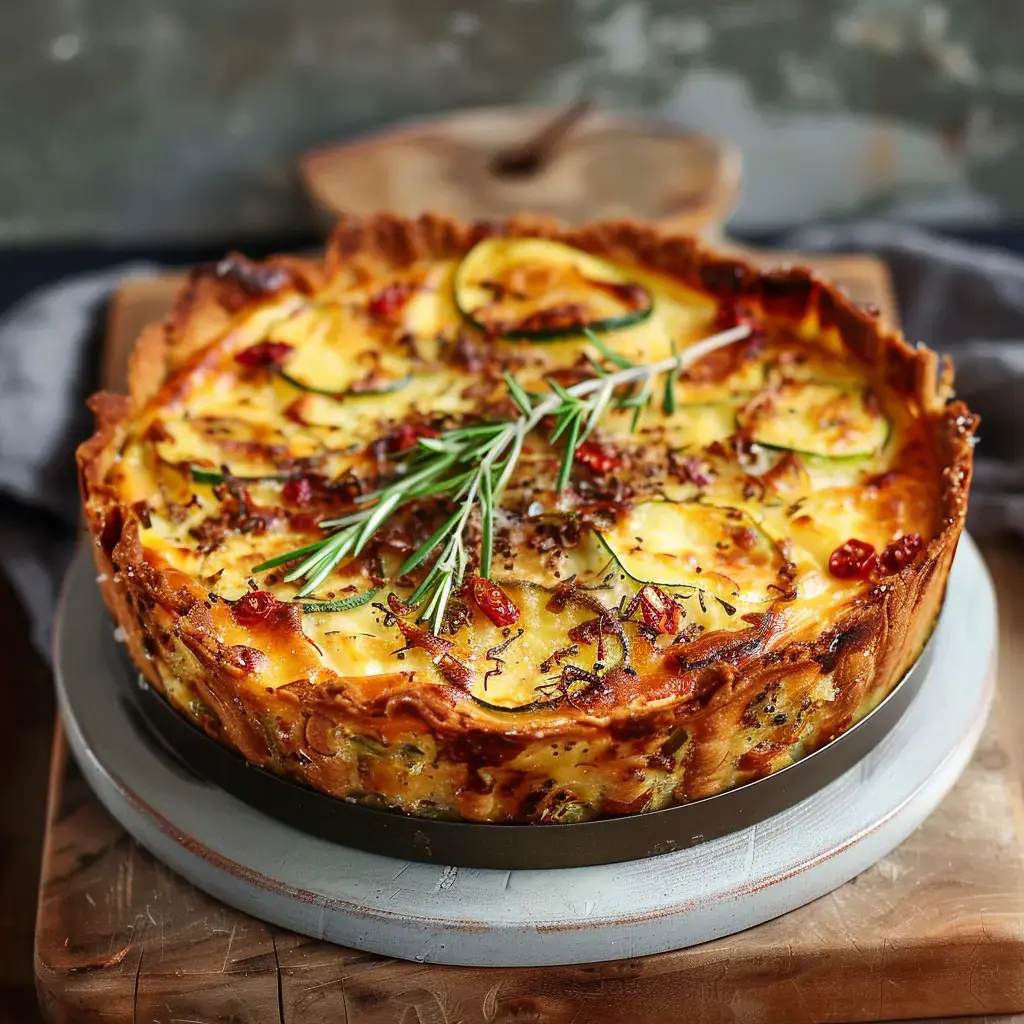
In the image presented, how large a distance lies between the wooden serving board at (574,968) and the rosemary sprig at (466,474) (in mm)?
706

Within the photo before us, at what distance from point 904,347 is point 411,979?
1.78 m

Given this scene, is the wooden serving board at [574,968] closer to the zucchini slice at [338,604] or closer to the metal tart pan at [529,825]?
the metal tart pan at [529,825]

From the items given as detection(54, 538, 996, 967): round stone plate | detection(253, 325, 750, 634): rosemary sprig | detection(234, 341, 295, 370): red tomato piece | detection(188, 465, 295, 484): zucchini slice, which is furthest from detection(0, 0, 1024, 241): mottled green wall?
detection(54, 538, 996, 967): round stone plate

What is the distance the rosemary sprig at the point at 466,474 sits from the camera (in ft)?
8.73

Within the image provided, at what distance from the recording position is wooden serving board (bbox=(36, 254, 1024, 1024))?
2635mm

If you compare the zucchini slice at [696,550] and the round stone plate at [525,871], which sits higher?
the zucchini slice at [696,550]

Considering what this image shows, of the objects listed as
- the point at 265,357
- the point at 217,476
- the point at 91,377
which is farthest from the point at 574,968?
the point at 91,377

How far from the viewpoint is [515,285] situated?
3.58 m

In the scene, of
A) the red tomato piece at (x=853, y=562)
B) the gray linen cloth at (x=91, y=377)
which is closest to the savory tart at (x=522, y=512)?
the red tomato piece at (x=853, y=562)

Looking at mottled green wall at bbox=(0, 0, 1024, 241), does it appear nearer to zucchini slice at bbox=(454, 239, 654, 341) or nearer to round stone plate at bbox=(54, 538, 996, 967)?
zucchini slice at bbox=(454, 239, 654, 341)

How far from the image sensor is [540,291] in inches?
140

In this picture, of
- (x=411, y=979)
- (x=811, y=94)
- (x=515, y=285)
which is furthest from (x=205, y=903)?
(x=811, y=94)

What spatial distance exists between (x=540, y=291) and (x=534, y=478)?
2.50 feet

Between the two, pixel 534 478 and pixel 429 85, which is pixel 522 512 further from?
pixel 429 85
